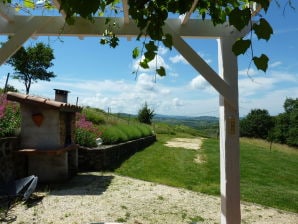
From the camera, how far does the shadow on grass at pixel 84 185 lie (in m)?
7.21

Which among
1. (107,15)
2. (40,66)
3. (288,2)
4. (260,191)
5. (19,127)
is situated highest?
(40,66)

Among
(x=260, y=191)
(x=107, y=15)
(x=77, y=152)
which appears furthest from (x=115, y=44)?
(x=77, y=152)

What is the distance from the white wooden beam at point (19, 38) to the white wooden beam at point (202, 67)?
131 centimetres

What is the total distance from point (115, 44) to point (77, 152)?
743cm

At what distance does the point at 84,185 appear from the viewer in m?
7.93

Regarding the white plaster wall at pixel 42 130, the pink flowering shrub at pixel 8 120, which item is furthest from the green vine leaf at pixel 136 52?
the pink flowering shrub at pixel 8 120

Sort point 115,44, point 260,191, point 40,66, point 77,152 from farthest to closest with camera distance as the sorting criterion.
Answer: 1. point 40,66
2. point 77,152
3. point 260,191
4. point 115,44

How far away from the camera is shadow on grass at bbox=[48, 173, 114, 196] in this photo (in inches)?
284

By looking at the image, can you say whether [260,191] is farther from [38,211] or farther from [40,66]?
[40,66]

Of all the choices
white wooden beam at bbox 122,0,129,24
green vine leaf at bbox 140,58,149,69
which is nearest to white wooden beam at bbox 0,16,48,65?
white wooden beam at bbox 122,0,129,24

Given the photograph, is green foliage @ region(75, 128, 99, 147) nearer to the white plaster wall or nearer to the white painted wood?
the white plaster wall

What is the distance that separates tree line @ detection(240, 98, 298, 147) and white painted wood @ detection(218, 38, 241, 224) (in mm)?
38340

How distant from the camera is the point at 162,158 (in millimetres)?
13164

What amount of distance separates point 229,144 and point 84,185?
507 cm
